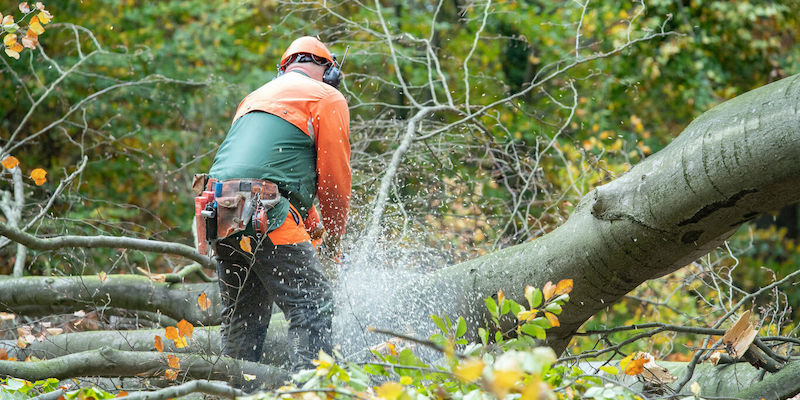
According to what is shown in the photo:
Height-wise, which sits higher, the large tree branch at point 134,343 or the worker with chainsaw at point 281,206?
the worker with chainsaw at point 281,206

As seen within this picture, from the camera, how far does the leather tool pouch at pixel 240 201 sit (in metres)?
3.32

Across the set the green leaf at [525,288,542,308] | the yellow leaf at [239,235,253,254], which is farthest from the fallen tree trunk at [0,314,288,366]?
the green leaf at [525,288,542,308]

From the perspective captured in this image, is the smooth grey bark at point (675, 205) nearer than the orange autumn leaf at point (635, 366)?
Yes

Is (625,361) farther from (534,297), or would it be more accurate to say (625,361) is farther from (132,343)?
(132,343)

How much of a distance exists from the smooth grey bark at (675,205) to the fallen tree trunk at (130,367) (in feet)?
3.45

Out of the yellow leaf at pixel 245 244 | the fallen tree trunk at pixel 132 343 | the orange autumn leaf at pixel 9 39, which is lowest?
the fallen tree trunk at pixel 132 343

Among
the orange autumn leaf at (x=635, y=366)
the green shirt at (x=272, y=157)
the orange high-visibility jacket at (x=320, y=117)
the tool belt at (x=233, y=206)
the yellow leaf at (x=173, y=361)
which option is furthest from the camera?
the orange high-visibility jacket at (x=320, y=117)

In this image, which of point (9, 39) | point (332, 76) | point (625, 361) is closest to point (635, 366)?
point (625, 361)

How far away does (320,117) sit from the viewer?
3.54 meters

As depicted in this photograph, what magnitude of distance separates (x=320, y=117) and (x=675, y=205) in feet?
5.64

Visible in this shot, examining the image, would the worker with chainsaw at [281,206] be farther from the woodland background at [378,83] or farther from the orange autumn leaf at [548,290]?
the woodland background at [378,83]

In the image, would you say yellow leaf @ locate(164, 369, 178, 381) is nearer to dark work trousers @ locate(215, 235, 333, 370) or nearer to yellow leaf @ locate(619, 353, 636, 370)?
dark work trousers @ locate(215, 235, 333, 370)

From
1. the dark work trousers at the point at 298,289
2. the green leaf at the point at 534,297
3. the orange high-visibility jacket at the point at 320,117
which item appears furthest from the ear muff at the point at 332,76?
the green leaf at the point at 534,297

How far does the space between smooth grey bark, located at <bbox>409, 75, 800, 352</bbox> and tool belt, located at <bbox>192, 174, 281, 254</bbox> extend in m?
1.03
